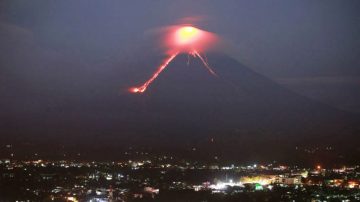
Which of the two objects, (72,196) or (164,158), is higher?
(164,158)

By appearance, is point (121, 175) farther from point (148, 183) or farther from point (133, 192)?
point (133, 192)

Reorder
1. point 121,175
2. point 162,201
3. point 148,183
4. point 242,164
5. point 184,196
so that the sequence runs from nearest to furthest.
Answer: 1. point 162,201
2. point 184,196
3. point 148,183
4. point 121,175
5. point 242,164

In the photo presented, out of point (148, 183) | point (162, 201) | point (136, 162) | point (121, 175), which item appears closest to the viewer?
point (162, 201)

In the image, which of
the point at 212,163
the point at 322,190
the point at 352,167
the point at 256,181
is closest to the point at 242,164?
the point at 212,163

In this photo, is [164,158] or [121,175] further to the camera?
[164,158]

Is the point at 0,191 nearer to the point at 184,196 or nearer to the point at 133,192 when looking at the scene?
the point at 133,192

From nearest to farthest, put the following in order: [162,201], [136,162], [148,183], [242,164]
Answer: [162,201] → [148,183] → [242,164] → [136,162]

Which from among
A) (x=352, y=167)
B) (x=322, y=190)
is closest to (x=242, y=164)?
(x=352, y=167)

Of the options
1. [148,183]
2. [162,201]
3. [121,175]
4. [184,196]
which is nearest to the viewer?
[162,201]

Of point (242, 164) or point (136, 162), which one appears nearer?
point (242, 164)
